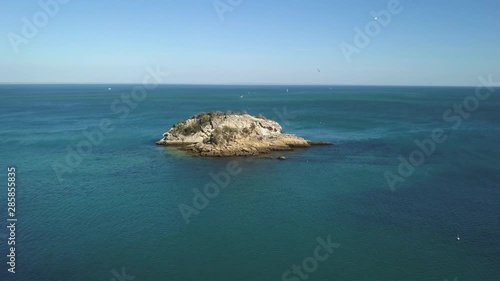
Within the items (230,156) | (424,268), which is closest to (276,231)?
(424,268)

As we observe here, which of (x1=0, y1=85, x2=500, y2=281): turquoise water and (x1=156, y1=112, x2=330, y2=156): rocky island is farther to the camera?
(x1=156, y1=112, x2=330, y2=156): rocky island

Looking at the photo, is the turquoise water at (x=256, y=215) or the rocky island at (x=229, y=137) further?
the rocky island at (x=229, y=137)

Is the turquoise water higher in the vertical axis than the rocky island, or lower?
lower

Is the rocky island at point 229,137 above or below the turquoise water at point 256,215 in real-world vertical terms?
above

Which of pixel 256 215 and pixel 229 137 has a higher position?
pixel 229 137

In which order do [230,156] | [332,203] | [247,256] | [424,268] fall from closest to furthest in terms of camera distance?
[424,268] < [247,256] < [332,203] < [230,156]

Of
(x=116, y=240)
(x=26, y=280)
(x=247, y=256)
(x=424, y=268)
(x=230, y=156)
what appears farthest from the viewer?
(x=230, y=156)

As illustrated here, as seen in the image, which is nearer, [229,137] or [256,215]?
[256,215]

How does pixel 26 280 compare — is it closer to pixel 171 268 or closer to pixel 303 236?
pixel 171 268
